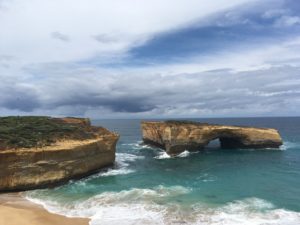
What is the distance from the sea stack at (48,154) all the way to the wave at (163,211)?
293cm

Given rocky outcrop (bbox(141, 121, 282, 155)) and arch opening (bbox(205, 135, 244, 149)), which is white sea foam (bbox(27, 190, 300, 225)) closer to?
rocky outcrop (bbox(141, 121, 282, 155))

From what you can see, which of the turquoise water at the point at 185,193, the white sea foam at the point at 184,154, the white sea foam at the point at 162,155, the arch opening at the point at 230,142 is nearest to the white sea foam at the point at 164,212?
the turquoise water at the point at 185,193

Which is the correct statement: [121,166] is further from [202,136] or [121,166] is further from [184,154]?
[202,136]

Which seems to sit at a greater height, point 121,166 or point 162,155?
point 162,155

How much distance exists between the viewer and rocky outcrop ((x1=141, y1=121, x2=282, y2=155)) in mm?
54656

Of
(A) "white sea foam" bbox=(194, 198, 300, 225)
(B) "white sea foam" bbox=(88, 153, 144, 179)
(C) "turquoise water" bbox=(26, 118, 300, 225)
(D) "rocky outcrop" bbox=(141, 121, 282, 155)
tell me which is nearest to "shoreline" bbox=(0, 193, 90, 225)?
(C) "turquoise water" bbox=(26, 118, 300, 225)

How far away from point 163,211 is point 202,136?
31.8m

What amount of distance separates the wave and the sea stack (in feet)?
9.63

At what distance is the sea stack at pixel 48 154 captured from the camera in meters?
31.8

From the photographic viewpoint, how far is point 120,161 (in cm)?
4878

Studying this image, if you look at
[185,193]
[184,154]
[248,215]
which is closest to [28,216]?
[185,193]

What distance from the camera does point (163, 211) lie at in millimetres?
25516

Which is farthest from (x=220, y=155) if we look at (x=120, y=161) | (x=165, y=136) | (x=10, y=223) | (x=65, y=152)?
(x=10, y=223)

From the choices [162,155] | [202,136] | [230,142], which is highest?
[202,136]
